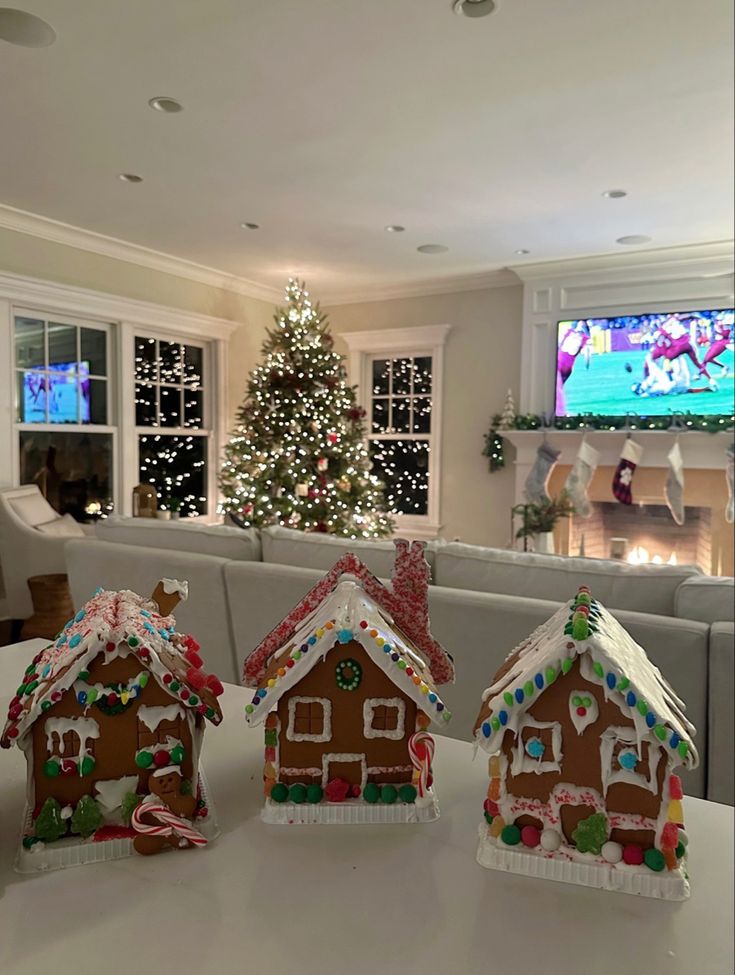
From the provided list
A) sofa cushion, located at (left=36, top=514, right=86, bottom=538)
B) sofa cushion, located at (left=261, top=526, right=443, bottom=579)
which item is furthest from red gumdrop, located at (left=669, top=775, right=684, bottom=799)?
sofa cushion, located at (left=36, top=514, right=86, bottom=538)

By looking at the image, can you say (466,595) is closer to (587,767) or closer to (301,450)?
(587,767)

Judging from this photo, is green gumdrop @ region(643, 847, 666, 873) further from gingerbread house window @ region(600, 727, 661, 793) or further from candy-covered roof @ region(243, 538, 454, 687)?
candy-covered roof @ region(243, 538, 454, 687)

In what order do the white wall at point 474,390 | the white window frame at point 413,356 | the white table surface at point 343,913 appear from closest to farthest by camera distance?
the white table surface at point 343,913
the white wall at point 474,390
the white window frame at point 413,356

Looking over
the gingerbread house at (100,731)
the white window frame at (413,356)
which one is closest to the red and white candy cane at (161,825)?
the gingerbread house at (100,731)

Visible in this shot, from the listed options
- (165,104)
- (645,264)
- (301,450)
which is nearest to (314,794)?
(165,104)

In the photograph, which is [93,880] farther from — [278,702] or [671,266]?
[671,266]

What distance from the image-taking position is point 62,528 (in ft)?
14.8

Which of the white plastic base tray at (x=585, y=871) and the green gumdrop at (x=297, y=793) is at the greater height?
the green gumdrop at (x=297, y=793)

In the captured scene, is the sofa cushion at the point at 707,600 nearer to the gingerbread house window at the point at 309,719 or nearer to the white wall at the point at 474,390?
the gingerbread house window at the point at 309,719

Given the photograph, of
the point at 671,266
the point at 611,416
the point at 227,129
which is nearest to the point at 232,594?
the point at 227,129

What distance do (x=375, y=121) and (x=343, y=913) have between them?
10.4 ft

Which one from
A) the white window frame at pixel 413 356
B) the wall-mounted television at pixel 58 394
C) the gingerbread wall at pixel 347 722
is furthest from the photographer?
the white window frame at pixel 413 356

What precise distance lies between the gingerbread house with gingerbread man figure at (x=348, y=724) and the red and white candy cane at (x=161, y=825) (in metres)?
0.09

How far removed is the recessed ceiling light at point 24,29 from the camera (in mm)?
2367
